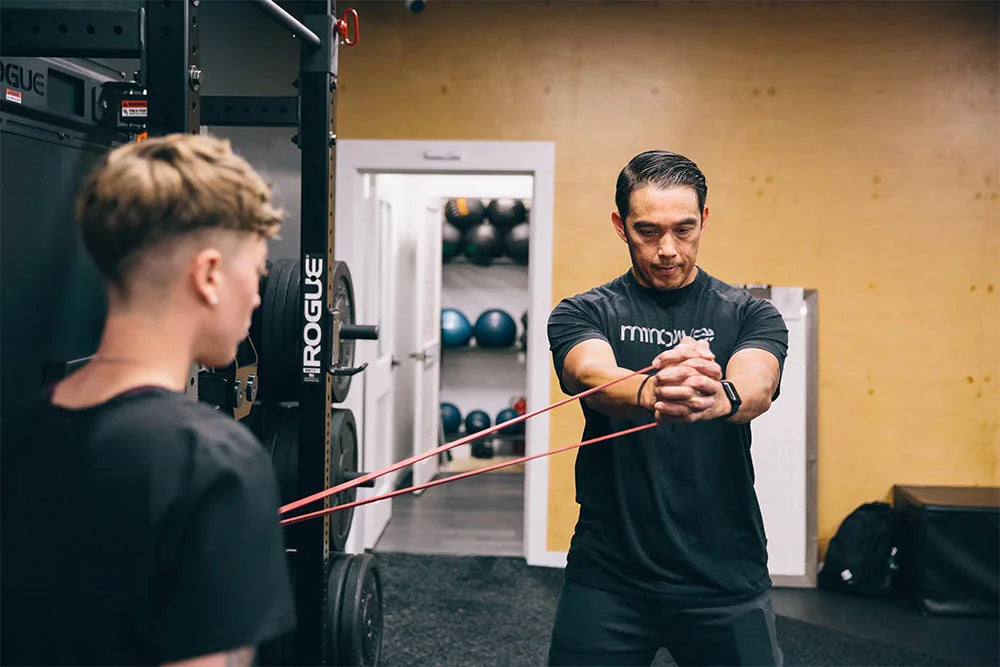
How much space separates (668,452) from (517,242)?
17.3 feet

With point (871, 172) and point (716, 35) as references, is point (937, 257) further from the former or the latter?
point (716, 35)

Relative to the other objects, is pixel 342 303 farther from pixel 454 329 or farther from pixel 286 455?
pixel 454 329

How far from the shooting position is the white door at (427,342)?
567cm

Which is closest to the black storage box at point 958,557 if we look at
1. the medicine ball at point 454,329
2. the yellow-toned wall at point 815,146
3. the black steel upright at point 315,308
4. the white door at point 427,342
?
the yellow-toned wall at point 815,146

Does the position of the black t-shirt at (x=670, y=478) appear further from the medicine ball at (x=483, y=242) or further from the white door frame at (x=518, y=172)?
the medicine ball at (x=483, y=242)

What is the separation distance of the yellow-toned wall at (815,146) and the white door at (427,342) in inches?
61.7

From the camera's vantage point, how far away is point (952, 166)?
4.20 m

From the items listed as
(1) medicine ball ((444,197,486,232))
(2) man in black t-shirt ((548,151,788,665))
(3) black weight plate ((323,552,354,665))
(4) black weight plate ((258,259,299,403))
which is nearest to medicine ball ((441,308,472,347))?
(1) medicine ball ((444,197,486,232))

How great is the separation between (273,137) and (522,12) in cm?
135

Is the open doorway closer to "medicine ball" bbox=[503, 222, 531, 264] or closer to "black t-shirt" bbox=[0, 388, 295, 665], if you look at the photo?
"medicine ball" bbox=[503, 222, 531, 264]

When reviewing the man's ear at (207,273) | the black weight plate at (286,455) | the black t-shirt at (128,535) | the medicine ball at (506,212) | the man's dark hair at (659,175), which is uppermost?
the medicine ball at (506,212)

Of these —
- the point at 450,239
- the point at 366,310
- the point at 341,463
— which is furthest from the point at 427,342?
the point at 341,463

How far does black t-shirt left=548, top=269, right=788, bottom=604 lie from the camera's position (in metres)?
1.64

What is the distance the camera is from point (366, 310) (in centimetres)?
432
